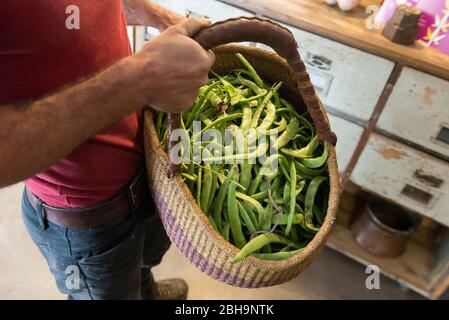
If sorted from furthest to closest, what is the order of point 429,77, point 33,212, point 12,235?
point 12,235 < point 429,77 < point 33,212

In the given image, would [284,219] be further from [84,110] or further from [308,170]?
[84,110]

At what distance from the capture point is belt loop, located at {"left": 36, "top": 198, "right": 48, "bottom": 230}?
2.18 ft

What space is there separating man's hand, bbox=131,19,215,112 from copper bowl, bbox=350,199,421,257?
102 cm

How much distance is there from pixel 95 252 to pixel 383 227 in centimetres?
97

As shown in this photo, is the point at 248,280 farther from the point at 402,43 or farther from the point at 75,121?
the point at 402,43

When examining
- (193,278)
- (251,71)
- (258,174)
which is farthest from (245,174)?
(193,278)

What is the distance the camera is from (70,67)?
53 centimetres

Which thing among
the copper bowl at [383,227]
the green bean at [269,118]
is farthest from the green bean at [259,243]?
the copper bowl at [383,227]

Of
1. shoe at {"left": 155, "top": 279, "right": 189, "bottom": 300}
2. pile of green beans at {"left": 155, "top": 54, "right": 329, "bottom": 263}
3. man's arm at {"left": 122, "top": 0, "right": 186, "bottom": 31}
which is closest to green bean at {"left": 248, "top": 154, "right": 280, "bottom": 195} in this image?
pile of green beans at {"left": 155, "top": 54, "right": 329, "bottom": 263}


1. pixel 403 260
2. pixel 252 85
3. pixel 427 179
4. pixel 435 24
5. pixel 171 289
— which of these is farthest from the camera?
pixel 403 260

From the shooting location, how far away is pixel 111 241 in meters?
0.71

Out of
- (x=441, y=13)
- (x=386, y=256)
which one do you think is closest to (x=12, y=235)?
(x=386, y=256)
